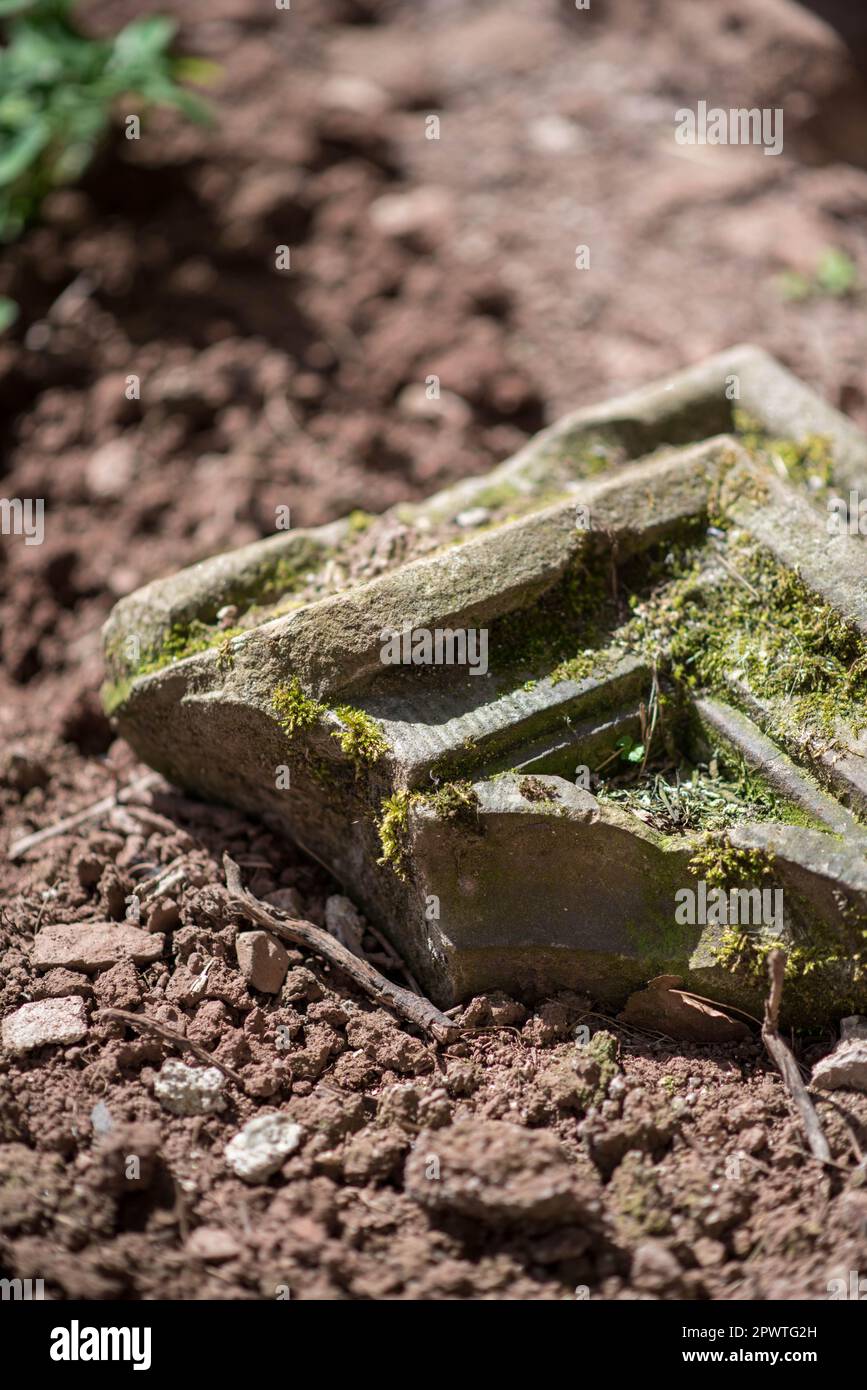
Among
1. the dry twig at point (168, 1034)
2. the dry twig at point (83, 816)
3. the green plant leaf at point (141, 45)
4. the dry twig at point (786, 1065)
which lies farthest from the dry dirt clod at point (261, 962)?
the green plant leaf at point (141, 45)

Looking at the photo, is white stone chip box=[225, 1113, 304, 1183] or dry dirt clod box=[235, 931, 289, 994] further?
dry dirt clod box=[235, 931, 289, 994]

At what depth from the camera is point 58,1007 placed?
9.31ft

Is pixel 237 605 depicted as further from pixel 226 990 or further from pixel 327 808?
pixel 226 990

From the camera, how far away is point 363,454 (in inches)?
177

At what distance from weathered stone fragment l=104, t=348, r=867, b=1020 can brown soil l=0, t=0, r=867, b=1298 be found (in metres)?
0.24

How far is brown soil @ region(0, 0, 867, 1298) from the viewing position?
7.99 ft

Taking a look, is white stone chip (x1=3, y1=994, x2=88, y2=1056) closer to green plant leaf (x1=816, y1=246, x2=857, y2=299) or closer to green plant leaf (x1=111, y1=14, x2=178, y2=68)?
green plant leaf (x1=111, y1=14, x2=178, y2=68)

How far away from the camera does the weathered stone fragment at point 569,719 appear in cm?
268

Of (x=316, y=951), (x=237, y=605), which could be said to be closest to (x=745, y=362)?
(x=237, y=605)

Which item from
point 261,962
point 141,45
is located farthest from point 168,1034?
point 141,45

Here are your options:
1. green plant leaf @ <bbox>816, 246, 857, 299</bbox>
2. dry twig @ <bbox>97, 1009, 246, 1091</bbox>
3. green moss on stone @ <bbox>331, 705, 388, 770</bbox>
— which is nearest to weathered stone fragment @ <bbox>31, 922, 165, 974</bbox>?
dry twig @ <bbox>97, 1009, 246, 1091</bbox>

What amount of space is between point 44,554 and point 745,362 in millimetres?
2690

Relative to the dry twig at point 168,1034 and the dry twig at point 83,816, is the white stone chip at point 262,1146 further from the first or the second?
the dry twig at point 83,816

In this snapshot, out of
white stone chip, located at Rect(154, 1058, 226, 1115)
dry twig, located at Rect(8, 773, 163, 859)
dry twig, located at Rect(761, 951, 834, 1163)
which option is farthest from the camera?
dry twig, located at Rect(8, 773, 163, 859)
